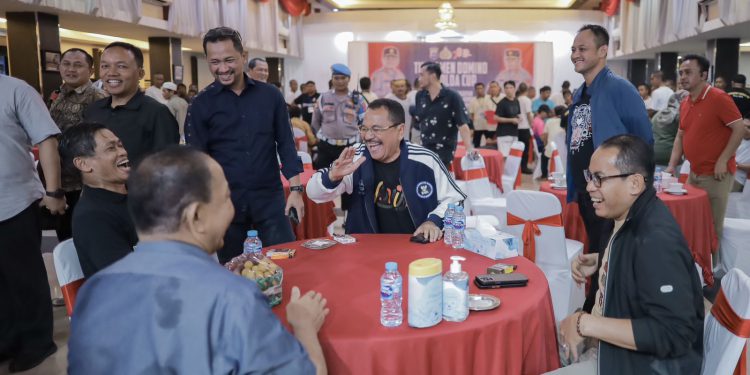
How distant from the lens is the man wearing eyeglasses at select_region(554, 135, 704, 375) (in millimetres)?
1479

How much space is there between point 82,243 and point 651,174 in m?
1.75

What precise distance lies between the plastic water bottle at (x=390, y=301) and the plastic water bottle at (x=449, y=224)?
0.83 meters

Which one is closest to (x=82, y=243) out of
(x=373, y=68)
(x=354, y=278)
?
(x=354, y=278)

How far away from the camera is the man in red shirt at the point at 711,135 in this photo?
13.2ft

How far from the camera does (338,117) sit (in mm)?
5793

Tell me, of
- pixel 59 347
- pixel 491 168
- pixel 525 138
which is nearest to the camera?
pixel 59 347

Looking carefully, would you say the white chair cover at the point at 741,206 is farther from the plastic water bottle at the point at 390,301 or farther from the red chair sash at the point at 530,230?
the plastic water bottle at the point at 390,301

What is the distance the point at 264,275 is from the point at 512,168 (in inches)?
198

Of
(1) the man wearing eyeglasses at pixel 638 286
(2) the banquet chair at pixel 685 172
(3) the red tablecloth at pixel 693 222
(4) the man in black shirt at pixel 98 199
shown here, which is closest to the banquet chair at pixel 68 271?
(4) the man in black shirt at pixel 98 199

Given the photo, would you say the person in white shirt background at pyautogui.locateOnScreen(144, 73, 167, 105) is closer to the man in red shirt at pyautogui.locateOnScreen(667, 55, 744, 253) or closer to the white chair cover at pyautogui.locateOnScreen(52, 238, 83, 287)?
the man in red shirt at pyautogui.locateOnScreen(667, 55, 744, 253)

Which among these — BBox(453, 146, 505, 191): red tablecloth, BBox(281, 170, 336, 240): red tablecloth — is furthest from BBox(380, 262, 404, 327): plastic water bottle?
BBox(453, 146, 505, 191): red tablecloth

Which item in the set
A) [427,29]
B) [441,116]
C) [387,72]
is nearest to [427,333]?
[441,116]

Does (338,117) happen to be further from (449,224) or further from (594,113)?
(449,224)

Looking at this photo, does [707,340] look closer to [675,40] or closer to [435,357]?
[435,357]
